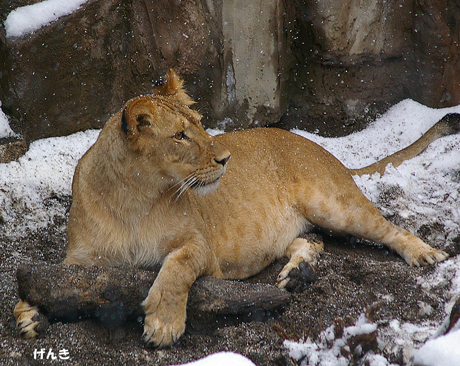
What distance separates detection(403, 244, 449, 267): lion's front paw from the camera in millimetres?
3773

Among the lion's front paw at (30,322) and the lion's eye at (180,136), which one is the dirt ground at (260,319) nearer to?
the lion's front paw at (30,322)

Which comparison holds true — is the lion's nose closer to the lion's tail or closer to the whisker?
the whisker

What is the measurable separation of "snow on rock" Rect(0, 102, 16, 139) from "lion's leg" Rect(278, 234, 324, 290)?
2617 mm

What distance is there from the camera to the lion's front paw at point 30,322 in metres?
2.68

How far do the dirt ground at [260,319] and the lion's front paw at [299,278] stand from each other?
6cm

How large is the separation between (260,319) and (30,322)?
1.26 m

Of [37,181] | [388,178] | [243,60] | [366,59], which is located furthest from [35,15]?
[388,178]

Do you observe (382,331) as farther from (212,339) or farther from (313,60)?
(313,60)

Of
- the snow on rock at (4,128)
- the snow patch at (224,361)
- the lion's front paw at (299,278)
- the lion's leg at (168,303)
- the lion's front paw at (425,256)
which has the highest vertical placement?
the snow on rock at (4,128)

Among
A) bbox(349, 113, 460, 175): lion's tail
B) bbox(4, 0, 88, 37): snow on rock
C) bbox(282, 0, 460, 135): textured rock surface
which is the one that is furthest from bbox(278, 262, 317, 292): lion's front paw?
bbox(4, 0, 88, 37): snow on rock

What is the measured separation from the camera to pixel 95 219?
10.5 feet

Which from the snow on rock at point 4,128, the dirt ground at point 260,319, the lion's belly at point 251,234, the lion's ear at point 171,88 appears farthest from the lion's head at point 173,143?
the snow on rock at point 4,128

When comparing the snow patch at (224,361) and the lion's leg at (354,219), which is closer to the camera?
the snow patch at (224,361)

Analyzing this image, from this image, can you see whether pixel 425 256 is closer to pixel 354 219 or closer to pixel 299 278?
pixel 354 219
